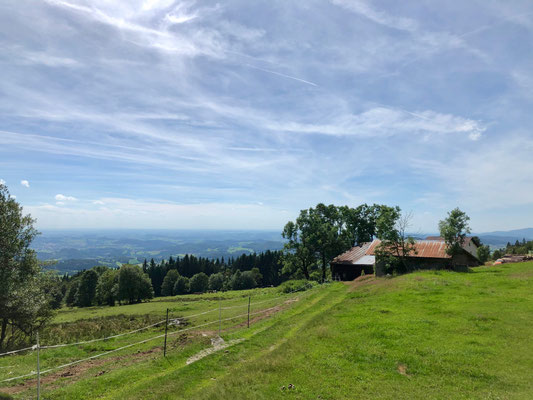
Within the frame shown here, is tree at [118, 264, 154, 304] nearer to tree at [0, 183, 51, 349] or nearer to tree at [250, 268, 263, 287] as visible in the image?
tree at [250, 268, 263, 287]

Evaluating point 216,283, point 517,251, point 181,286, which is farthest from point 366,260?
point 517,251

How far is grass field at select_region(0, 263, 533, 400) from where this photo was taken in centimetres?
1058

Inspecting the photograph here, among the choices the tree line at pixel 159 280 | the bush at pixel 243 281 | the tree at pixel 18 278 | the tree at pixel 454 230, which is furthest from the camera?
the bush at pixel 243 281

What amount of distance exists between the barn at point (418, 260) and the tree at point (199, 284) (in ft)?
247

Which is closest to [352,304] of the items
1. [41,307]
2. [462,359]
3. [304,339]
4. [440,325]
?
[440,325]

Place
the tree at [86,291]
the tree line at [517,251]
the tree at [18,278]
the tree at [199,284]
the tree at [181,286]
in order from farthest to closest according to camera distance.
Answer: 1. the tree at [199,284]
2. the tree at [181,286]
3. the tree line at [517,251]
4. the tree at [86,291]
5. the tree at [18,278]

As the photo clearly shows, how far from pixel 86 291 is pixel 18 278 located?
78963 millimetres

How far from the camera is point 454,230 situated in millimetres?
42594

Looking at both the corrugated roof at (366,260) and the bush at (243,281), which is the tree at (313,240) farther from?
the bush at (243,281)

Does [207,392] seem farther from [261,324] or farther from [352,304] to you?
[352,304]

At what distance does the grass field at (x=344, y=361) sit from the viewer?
10.6 metres

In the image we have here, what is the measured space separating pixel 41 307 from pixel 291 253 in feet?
145

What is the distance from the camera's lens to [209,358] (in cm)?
1445

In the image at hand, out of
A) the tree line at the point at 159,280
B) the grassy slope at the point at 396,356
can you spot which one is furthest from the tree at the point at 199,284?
the grassy slope at the point at 396,356
